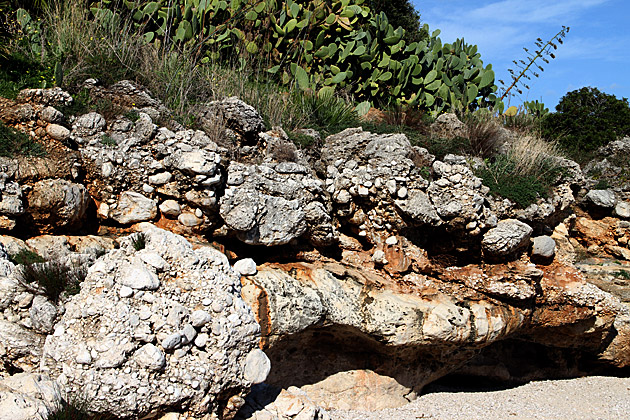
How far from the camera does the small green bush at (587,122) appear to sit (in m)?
11.3

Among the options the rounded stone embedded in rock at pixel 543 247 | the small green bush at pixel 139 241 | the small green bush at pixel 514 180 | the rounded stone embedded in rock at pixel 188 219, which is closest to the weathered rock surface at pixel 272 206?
the rounded stone embedded in rock at pixel 188 219

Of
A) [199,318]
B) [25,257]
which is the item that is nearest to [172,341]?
[199,318]

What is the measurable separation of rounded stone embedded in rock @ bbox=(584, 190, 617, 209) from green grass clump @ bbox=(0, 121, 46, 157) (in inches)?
341

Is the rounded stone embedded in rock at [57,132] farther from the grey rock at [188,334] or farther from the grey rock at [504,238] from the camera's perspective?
the grey rock at [504,238]

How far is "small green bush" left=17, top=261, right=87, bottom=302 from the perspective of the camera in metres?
4.36

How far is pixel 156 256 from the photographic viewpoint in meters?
4.62

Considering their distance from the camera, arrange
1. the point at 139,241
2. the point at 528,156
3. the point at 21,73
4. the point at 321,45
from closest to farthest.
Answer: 1. the point at 139,241
2. the point at 21,73
3. the point at 528,156
4. the point at 321,45

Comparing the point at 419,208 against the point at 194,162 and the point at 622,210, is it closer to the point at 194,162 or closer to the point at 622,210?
the point at 194,162

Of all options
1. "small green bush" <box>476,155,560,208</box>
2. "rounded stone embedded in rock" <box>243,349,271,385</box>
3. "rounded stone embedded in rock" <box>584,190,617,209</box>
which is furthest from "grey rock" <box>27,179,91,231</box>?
"rounded stone embedded in rock" <box>584,190,617,209</box>

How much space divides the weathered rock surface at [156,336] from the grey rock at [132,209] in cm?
94

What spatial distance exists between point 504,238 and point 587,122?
635cm

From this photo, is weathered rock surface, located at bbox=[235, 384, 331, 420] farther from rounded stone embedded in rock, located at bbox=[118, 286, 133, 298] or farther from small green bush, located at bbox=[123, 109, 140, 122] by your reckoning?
small green bush, located at bbox=[123, 109, 140, 122]

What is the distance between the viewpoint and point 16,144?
5320 millimetres

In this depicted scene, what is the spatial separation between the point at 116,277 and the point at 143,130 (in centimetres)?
211
